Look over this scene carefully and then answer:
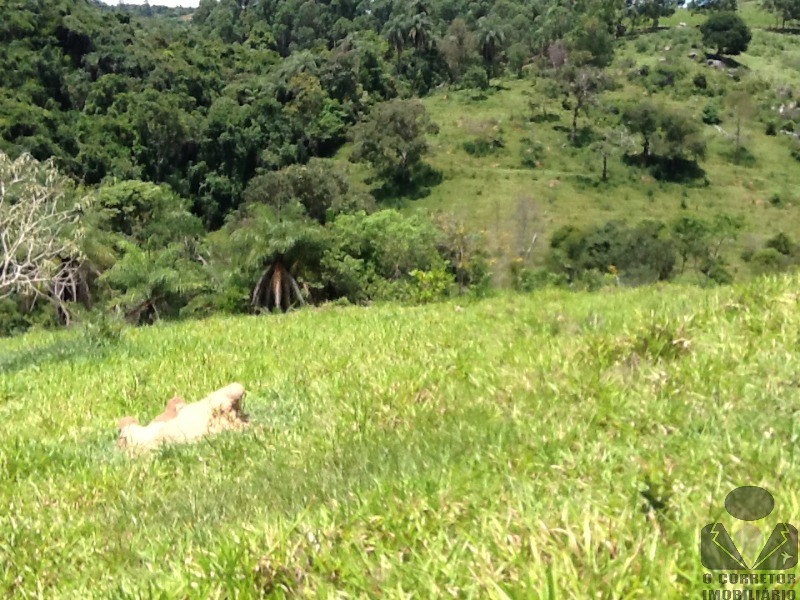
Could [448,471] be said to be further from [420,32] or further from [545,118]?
[420,32]

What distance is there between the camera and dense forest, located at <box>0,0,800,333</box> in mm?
23562

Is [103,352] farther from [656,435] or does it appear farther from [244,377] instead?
[656,435]

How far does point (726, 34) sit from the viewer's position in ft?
323

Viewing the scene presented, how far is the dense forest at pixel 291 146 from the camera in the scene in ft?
77.3

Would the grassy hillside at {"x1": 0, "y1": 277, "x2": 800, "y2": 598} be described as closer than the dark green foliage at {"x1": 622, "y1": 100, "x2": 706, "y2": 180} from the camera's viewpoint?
Yes

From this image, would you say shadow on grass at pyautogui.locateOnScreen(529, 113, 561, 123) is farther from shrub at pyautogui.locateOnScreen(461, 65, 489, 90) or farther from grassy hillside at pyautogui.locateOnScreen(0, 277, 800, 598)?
grassy hillside at pyautogui.locateOnScreen(0, 277, 800, 598)

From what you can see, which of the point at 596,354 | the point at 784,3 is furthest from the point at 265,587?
the point at 784,3

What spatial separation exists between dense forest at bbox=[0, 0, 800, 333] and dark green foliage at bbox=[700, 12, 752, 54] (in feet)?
1.02

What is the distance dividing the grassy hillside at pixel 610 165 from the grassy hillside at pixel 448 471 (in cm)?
4449

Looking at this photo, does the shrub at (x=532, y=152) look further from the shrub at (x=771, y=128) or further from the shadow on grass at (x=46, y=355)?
the shadow on grass at (x=46, y=355)

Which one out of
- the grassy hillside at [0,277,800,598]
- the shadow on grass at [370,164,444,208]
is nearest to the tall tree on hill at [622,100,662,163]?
the shadow on grass at [370,164,444,208]

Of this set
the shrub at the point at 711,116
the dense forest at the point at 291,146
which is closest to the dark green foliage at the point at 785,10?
the dense forest at the point at 291,146

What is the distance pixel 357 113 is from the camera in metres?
84.4

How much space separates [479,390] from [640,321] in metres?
1.45
